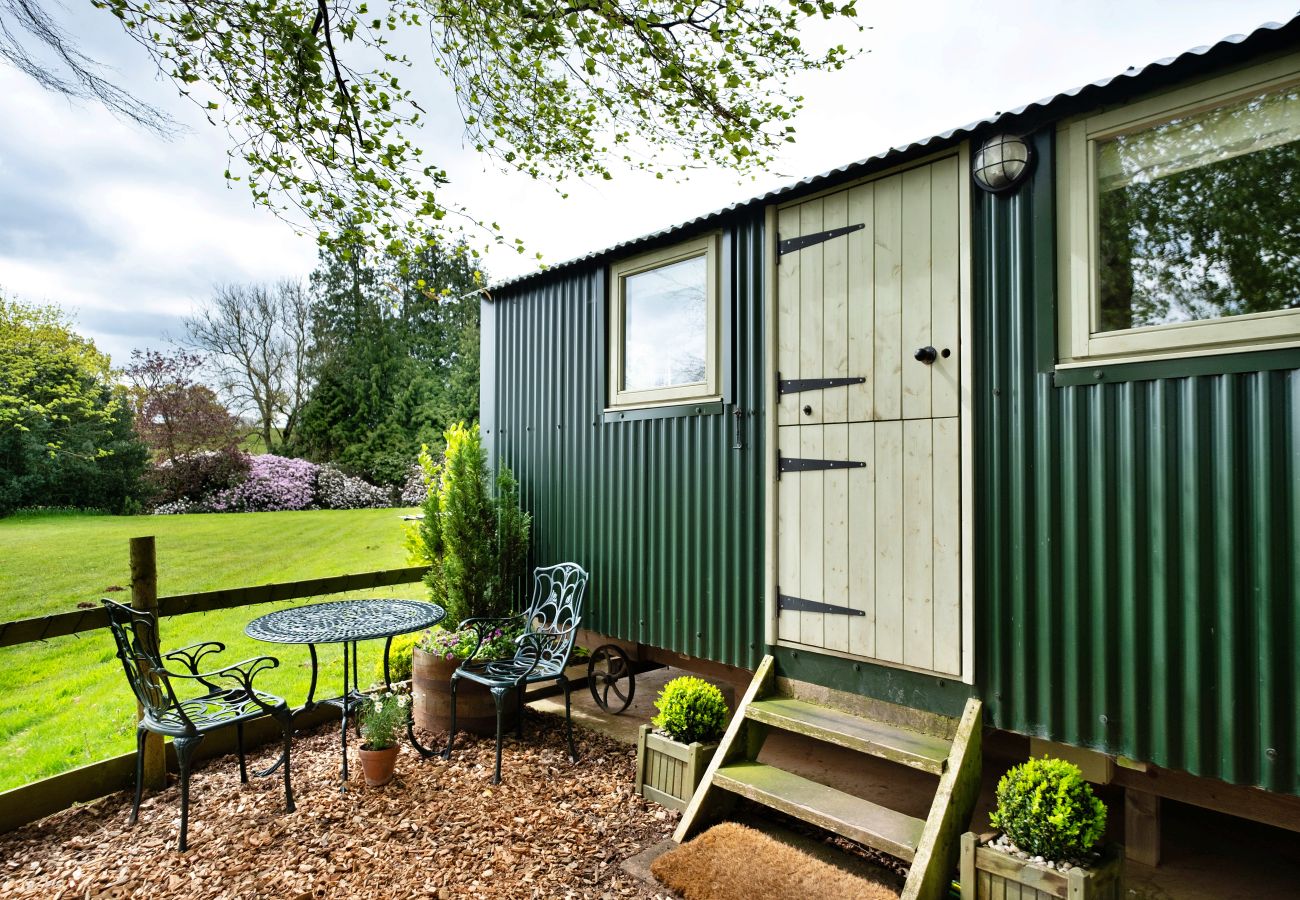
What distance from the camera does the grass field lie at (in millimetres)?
4133

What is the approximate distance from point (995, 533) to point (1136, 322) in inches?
37.5

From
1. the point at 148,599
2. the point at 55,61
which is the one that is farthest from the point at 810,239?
the point at 148,599

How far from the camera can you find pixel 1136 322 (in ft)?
7.81

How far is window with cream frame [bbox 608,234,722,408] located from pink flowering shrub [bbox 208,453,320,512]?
31.0 ft

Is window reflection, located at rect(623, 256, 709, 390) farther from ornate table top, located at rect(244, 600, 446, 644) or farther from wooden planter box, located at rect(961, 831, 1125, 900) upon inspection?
wooden planter box, located at rect(961, 831, 1125, 900)

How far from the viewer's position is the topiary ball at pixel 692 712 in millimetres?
3211

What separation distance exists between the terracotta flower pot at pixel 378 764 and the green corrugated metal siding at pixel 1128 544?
2933 mm

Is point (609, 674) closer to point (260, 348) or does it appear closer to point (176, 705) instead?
point (176, 705)

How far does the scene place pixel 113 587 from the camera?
6.50m

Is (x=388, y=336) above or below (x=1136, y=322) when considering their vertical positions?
above

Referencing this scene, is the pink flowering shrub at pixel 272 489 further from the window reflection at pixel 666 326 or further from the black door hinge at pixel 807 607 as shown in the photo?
the black door hinge at pixel 807 607

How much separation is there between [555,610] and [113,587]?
17.1ft

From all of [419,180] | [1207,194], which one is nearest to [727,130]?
[419,180]

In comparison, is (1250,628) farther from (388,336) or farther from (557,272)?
(388,336)
